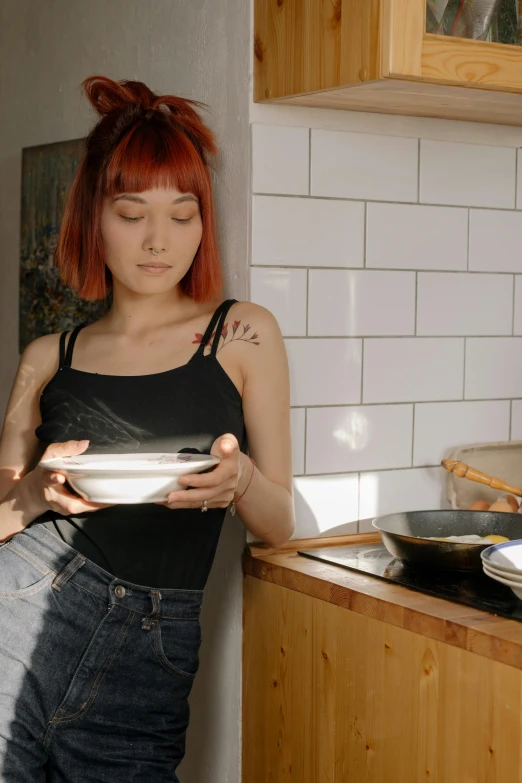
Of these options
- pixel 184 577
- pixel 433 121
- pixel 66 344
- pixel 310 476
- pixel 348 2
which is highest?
pixel 348 2

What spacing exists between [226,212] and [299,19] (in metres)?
Answer: 0.34

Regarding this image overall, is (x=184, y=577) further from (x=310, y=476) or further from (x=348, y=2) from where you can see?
(x=348, y=2)

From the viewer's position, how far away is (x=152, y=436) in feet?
5.14

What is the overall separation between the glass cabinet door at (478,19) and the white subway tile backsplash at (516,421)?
72 centimetres

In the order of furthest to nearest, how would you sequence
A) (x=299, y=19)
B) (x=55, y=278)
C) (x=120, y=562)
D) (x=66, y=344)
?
(x=55, y=278) → (x=66, y=344) → (x=299, y=19) → (x=120, y=562)

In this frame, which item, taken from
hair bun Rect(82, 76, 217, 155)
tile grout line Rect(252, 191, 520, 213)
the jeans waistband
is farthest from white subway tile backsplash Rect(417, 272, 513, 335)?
the jeans waistband

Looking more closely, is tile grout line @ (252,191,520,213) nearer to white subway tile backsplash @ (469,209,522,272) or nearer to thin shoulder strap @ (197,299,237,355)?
white subway tile backsplash @ (469,209,522,272)

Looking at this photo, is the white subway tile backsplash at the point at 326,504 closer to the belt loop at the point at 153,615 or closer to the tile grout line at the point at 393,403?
the tile grout line at the point at 393,403

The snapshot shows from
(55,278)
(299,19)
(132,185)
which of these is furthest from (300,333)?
(55,278)

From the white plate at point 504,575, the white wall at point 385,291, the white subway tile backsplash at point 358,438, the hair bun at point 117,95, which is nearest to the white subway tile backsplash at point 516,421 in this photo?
the white wall at point 385,291

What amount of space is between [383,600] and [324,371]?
50cm

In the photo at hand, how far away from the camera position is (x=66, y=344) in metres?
1.76

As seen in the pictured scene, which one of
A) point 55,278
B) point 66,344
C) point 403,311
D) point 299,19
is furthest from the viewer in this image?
point 55,278

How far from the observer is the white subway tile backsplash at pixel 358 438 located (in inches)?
71.3
